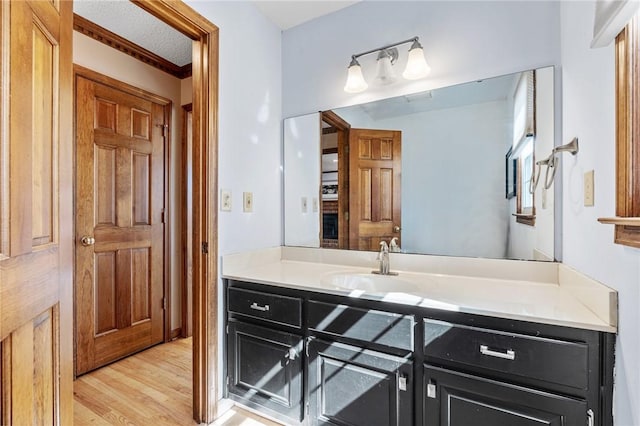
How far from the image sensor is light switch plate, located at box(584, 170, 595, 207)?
104 cm

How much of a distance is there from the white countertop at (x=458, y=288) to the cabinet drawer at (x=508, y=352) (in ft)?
0.24

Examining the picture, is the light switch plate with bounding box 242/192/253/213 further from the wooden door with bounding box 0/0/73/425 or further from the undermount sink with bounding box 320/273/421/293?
the wooden door with bounding box 0/0/73/425

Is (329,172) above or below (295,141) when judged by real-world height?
below

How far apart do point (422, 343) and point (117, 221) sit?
2.26 metres

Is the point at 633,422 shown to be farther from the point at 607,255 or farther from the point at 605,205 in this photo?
the point at 605,205

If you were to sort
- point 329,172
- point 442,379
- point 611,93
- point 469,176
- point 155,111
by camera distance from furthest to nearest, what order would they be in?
point 155,111 < point 329,172 < point 469,176 < point 442,379 < point 611,93

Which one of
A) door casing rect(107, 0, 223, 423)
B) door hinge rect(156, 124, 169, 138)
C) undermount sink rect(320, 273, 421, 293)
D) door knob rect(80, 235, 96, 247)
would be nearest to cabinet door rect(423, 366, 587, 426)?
undermount sink rect(320, 273, 421, 293)

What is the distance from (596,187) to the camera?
1.00 m

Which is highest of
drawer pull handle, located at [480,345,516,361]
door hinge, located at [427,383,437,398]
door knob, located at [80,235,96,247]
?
door knob, located at [80,235,96,247]

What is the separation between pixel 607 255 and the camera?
92cm

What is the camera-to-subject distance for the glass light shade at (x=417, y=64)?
5.49ft

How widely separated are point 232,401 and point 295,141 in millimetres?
1671

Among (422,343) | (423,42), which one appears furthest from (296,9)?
(422,343)

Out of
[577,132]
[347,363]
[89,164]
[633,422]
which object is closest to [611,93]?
[577,132]
